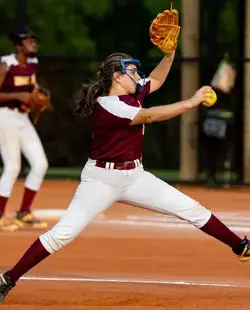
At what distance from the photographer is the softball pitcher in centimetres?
865

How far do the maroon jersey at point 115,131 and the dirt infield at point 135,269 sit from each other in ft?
3.47

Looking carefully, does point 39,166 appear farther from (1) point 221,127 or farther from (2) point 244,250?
(1) point 221,127

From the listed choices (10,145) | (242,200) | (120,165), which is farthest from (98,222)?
(120,165)

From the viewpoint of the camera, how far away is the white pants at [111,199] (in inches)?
340

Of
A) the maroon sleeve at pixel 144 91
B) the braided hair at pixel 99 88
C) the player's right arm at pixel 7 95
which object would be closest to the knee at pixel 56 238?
the braided hair at pixel 99 88

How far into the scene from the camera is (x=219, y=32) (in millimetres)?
19281

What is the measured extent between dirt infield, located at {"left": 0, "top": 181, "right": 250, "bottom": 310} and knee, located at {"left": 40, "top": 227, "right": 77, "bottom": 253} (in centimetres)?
41

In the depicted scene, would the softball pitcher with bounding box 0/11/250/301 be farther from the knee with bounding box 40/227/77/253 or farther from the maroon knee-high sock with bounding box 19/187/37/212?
the maroon knee-high sock with bounding box 19/187/37/212

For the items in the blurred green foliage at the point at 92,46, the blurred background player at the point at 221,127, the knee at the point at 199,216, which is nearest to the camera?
the knee at the point at 199,216

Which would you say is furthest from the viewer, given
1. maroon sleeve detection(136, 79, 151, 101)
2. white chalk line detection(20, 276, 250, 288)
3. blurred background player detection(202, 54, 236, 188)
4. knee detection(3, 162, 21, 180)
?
blurred background player detection(202, 54, 236, 188)

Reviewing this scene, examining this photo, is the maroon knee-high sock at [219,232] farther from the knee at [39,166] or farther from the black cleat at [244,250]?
the knee at [39,166]

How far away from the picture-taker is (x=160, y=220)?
47.2 feet

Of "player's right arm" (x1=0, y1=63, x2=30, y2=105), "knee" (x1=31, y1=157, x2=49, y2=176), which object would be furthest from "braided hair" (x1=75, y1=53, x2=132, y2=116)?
"knee" (x1=31, y1=157, x2=49, y2=176)

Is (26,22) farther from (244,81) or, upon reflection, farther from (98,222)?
(98,222)
